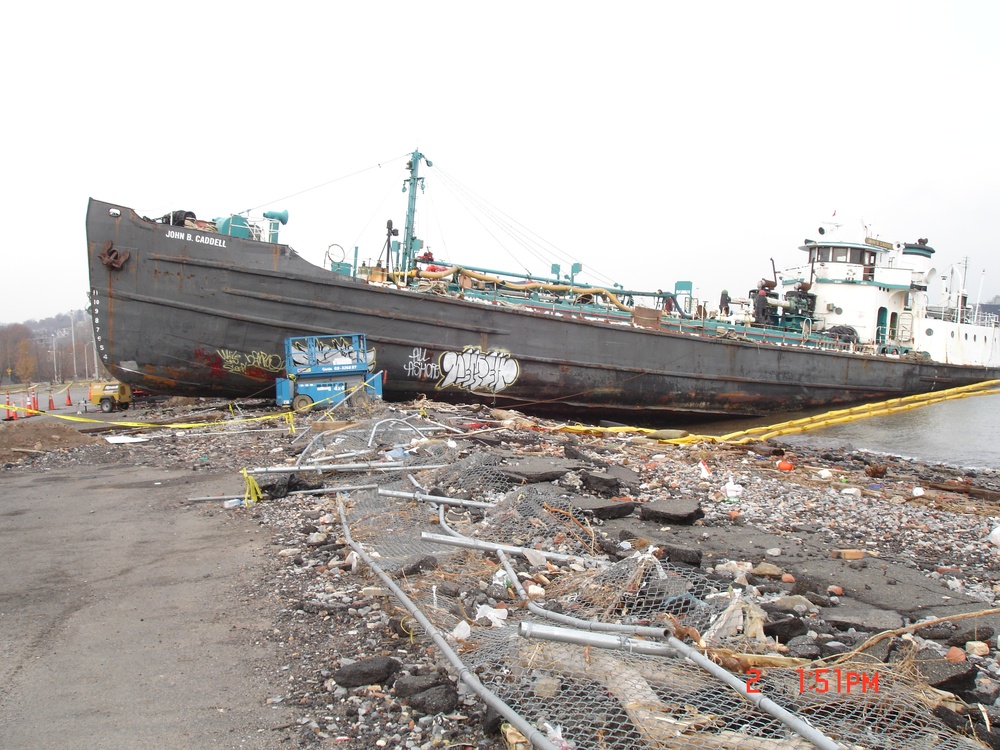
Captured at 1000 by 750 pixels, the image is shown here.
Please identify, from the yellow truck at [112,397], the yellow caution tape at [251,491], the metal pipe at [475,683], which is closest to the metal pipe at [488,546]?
the metal pipe at [475,683]

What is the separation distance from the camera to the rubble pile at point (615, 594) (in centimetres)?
241

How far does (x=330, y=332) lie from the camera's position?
41.9 ft

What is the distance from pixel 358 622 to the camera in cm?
345

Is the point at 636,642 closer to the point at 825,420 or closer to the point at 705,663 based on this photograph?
the point at 705,663

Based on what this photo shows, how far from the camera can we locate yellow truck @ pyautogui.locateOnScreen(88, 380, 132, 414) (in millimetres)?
15484

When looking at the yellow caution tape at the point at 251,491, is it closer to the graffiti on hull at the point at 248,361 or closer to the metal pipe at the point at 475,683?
the metal pipe at the point at 475,683

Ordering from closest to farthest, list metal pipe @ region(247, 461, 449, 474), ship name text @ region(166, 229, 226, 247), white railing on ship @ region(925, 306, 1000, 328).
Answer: metal pipe @ region(247, 461, 449, 474) < ship name text @ region(166, 229, 226, 247) < white railing on ship @ region(925, 306, 1000, 328)

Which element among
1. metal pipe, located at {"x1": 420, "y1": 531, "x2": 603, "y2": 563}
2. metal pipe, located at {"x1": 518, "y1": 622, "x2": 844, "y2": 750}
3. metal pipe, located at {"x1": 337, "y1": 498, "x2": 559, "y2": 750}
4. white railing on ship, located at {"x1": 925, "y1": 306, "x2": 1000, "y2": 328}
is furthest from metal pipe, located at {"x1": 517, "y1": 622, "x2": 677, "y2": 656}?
Result: white railing on ship, located at {"x1": 925, "y1": 306, "x2": 1000, "y2": 328}

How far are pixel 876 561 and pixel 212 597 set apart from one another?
462cm

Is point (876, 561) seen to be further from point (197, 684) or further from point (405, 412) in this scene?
point (405, 412)

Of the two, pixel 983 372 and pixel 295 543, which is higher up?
pixel 983 372

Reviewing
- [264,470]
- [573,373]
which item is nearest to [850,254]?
[573,373]

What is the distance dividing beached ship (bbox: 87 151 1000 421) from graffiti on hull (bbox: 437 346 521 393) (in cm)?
3

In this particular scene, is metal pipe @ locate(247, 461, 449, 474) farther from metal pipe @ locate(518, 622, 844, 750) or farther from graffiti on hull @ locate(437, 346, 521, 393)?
graffiti on hull @ locate(437, 346, 521, 393)
